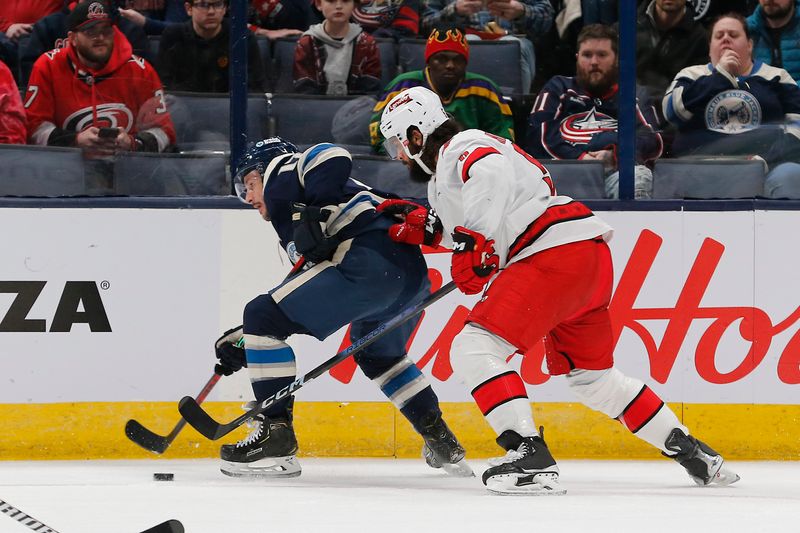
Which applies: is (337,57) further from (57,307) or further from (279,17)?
(57,307)

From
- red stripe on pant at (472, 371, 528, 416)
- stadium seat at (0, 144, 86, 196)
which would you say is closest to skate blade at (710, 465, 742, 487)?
red stripe on pant at (472, 371, 528, 416)

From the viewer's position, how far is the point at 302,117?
4551 mm

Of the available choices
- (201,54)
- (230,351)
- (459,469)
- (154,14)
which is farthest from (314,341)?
(154,14)

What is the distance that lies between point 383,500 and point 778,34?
228cm

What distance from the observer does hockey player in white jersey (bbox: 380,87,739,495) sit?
11.3ft

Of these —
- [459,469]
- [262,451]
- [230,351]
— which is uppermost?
[230,351]

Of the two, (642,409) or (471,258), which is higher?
(471,258)

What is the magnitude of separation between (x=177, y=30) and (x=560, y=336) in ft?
5.91

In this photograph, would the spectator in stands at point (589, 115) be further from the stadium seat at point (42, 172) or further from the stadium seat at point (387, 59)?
the stadium seat at point (42, 172)

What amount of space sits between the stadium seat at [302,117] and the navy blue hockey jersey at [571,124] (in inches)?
28.1

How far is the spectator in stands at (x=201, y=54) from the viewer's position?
4.50 m

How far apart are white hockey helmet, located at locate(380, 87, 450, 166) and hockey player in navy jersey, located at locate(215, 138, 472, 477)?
0.72 ft

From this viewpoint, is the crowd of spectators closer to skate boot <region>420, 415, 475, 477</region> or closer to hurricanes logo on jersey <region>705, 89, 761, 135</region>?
hurricanes logo on jersey <region>705, 89, 761, 135</region>

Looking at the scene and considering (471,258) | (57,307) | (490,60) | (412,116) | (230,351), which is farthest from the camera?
(490,60)
